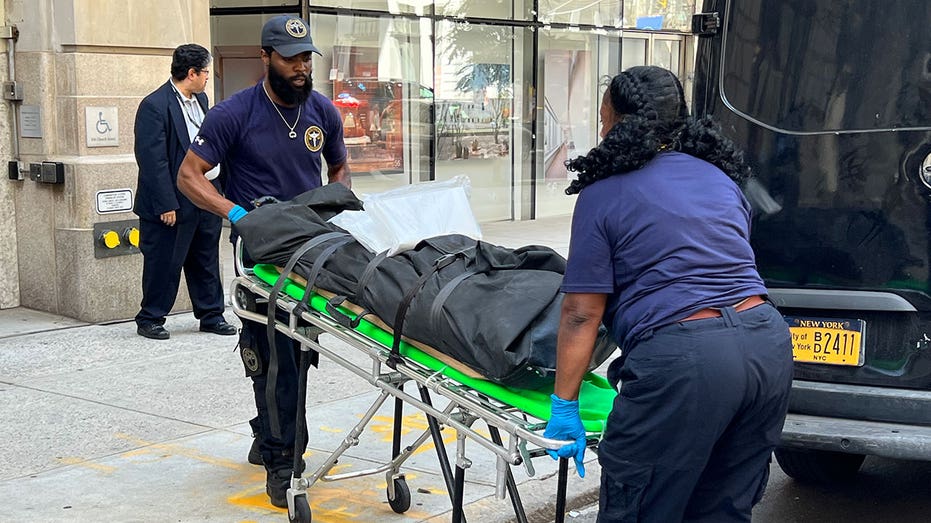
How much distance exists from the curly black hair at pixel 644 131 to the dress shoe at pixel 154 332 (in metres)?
5.00

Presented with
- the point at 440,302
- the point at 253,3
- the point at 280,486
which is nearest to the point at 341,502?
the point at 280,486

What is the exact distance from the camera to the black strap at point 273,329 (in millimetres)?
4117

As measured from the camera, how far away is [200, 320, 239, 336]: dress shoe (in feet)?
26.2

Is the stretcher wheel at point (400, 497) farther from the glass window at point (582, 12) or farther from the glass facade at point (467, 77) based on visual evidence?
the glass window at point (582, 12)

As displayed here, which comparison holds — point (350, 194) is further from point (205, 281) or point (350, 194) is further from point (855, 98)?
point (205, 281)

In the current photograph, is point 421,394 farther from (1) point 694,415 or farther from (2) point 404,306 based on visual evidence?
(1) point 694,415

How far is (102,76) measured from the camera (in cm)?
804

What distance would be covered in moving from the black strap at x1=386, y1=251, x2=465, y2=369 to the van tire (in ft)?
7.47

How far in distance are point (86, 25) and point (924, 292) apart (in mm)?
5803

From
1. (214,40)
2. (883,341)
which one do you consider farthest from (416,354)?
(214,40)

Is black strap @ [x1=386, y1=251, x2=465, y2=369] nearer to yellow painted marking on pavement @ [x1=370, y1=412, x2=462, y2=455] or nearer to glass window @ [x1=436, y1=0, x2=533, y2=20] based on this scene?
yellow painted marking on pavement @ [x1=370, y1=412, x2=462, y2=455]

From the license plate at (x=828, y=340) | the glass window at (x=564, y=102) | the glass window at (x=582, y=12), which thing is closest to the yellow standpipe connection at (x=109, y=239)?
the license plate at (x=828, y=340)

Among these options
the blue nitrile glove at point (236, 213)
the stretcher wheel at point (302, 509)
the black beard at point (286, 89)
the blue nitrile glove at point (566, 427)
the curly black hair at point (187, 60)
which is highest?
the curly black hair at point (187, 60)

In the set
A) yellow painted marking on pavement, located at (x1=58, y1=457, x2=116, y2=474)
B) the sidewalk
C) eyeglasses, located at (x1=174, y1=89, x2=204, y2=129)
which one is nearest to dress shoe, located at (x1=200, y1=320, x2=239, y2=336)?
the sidewalk
